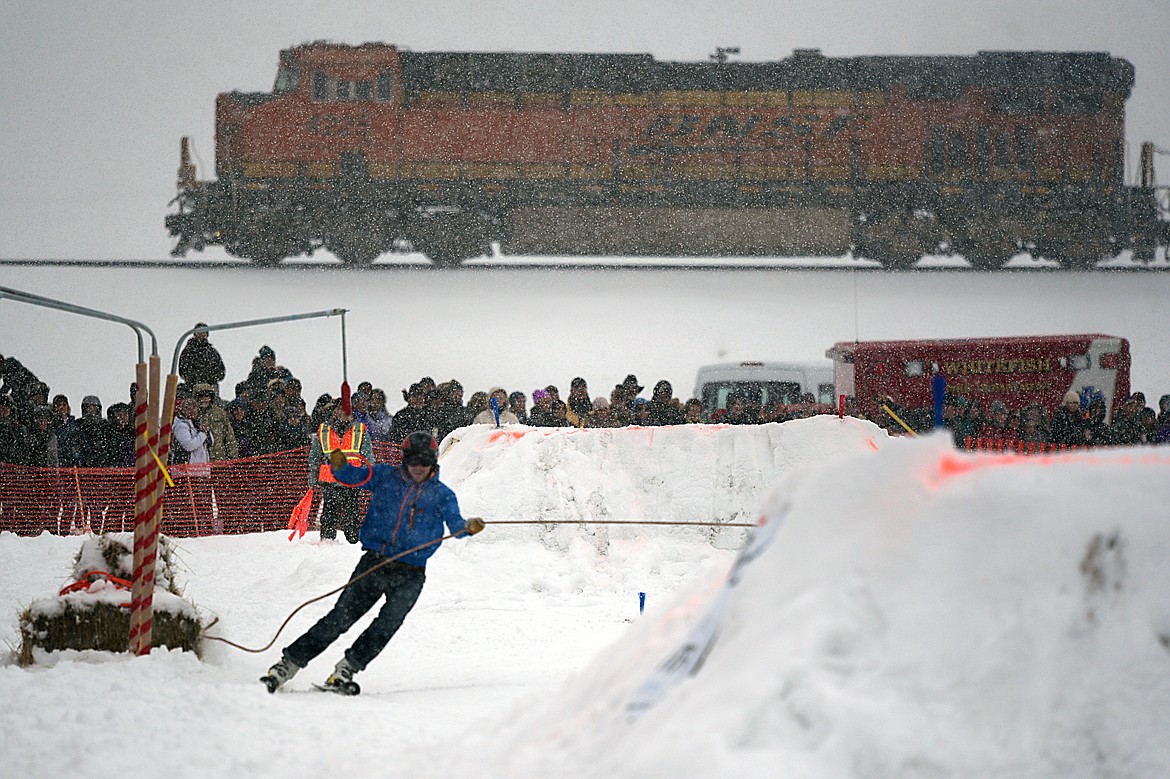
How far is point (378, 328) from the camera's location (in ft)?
50.2

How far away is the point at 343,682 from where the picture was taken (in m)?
4.70

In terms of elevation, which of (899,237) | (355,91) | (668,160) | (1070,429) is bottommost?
(1070,429)

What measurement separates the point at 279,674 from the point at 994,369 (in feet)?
34.9

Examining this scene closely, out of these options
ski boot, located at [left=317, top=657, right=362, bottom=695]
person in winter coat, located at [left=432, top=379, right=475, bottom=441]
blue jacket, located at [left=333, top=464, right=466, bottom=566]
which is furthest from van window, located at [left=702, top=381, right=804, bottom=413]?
ski boot, located at [left=317, top=657, right=362, bottom=695]

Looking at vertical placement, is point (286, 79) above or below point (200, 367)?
above

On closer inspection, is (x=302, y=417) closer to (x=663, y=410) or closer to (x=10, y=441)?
(x=10, y=441)

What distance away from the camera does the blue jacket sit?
5.01m

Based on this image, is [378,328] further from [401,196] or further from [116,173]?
[116,173]

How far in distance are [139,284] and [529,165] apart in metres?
5.98

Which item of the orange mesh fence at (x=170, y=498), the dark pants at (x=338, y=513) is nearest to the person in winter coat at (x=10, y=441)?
the orange mesh fence at (x=170, y=498)

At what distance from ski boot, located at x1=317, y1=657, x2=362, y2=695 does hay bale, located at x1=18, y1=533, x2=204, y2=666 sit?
0.62 meters

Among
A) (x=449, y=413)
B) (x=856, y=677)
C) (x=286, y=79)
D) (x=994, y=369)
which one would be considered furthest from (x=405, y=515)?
(x=286, y=79)

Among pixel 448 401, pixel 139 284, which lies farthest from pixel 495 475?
pixel 139 284

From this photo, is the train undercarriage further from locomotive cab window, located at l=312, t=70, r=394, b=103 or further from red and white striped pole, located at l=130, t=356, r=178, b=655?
red and white striped pole, located at l=130, t=356, r=178, b=655
